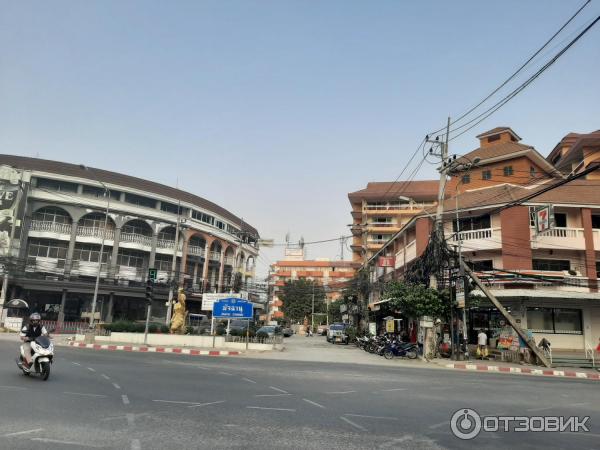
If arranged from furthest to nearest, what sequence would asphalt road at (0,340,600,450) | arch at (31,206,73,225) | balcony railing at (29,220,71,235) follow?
arch at (31,206,73,225)
balcony railing at (29,220,71,235)
asphalt road at (0,340,600,450)

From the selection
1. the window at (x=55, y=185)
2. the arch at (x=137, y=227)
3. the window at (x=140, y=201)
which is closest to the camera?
the window at (x=55, y=185)

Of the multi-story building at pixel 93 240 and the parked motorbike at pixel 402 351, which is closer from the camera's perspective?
the parked motorbike at pixel 402 351

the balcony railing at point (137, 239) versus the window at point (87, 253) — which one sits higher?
the balcony railing at point (137, 239)

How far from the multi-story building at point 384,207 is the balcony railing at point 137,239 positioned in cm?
3014

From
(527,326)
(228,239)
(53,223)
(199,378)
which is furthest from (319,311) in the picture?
(199,378)

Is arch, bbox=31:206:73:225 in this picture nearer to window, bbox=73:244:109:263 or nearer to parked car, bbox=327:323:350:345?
window, bbox=73:244:109:263

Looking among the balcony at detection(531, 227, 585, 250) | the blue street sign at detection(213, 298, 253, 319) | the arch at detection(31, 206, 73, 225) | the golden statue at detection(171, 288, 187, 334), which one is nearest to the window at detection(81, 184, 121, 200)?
the arch at detection(31, 206, 73, 225)

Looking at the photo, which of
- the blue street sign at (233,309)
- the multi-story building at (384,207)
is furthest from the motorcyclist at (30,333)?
the multi-story building at (384,207)

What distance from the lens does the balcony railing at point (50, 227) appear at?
4291 cm

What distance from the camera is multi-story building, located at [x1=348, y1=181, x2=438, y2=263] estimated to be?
6631 centimetres

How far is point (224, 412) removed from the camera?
24.5 feet

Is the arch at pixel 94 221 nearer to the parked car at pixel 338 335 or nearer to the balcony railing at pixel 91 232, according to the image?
the balcony railing at pixel 91 232

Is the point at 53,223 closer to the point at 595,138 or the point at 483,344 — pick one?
the point at 483,344

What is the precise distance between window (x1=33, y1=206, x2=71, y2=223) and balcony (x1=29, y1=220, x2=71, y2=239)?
574 millimetres
